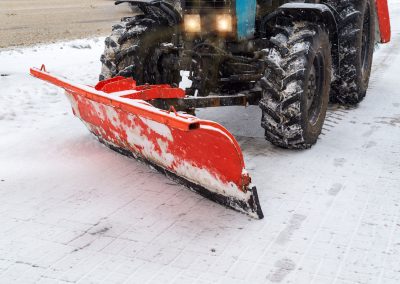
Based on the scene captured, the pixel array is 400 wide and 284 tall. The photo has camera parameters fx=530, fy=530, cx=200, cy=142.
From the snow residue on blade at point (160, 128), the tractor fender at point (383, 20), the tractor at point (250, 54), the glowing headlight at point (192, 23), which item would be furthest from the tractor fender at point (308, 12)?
the tractor fender at point (383, 20)

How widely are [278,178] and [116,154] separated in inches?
62.5

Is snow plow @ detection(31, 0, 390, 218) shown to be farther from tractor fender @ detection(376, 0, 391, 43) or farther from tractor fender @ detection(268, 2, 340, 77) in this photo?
tractor fender @ detection(376, 0, 391, 43)

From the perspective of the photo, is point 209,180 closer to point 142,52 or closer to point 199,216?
point 199,216

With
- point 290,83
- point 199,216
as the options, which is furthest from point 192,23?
point 199,216

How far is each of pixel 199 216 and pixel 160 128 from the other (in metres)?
0.74

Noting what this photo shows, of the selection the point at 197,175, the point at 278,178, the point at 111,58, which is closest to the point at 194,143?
the point at 197,175

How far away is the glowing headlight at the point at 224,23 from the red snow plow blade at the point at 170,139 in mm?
891

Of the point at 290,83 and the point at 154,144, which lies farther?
the point at 290,83

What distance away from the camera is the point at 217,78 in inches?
209

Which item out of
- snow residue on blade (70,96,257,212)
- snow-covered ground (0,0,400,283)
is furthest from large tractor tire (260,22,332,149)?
snow residue on blade (70,96,257,212)

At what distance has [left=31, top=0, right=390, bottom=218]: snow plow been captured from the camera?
12.5 ft

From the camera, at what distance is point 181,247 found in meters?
3.35

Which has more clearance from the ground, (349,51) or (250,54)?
(250,54)

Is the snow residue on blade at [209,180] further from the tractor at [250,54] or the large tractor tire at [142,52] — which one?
the large tractor tire at [142,52]
